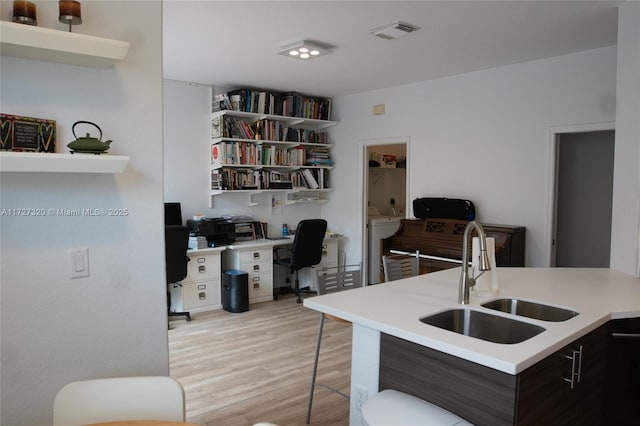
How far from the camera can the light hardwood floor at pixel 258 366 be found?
9.52 ft

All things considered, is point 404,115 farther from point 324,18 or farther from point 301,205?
point 324,18

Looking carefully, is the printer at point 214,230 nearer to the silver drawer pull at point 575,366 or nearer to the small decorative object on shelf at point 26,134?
the small decorative object on shelf at point 26,134

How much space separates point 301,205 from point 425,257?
7.17 feet

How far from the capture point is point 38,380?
5.56 ft

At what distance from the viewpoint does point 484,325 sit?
209 cm

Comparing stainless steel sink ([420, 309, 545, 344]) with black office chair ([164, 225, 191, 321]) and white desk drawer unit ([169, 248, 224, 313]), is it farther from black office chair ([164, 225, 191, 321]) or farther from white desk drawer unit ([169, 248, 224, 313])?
white desk drawer unit ([169, 248, 224, 313])

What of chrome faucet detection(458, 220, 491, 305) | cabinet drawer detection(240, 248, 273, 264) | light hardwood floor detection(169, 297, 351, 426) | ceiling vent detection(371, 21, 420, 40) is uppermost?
ceiling vent detection(371, 21, 420, 40)

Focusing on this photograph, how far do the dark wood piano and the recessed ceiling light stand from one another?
210 centimetres

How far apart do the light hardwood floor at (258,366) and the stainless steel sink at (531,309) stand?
3.88 ft

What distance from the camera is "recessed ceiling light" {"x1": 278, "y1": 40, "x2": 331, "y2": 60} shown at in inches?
149

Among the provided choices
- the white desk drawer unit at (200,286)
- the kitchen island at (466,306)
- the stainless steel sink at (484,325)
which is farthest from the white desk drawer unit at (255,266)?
the stainless steel sink at (484,325)

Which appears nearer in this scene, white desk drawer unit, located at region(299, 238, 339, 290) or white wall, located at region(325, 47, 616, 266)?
white wall, located at region(325, 47, 616, 266)

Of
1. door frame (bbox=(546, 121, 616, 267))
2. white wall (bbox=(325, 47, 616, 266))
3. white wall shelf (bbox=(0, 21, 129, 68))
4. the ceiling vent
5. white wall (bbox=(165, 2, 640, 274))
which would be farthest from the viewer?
door frame (bbox=(546, 121, 616, 267))

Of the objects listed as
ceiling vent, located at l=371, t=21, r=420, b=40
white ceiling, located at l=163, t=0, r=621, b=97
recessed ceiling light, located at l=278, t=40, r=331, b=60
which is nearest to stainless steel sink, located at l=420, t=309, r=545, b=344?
white ceiling, located at l=163, t=0, r=621, b=97
